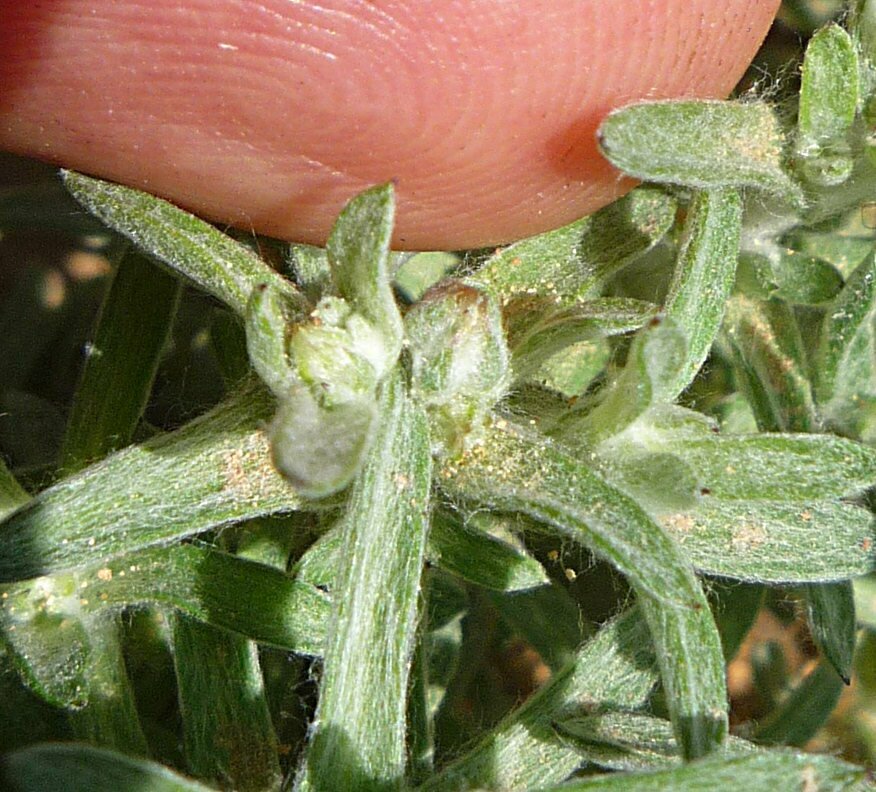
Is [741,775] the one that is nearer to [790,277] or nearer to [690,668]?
[690,668]

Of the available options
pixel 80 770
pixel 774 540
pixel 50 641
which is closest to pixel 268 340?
pixel 80 770

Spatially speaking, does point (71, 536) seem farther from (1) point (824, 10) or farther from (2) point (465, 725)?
(1) point (824, 10)

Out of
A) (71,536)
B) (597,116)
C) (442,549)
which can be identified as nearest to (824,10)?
(597,116)

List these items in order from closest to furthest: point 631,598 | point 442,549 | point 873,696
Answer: point 442,549
point 631,598
point 873,696

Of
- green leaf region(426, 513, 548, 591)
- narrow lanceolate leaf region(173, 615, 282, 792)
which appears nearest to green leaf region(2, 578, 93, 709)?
narrow lanceolate leaf region(173, 615, 282, 792)

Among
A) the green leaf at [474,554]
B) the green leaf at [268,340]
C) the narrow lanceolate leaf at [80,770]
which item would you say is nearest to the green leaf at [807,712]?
the green leaf at [474,554]
